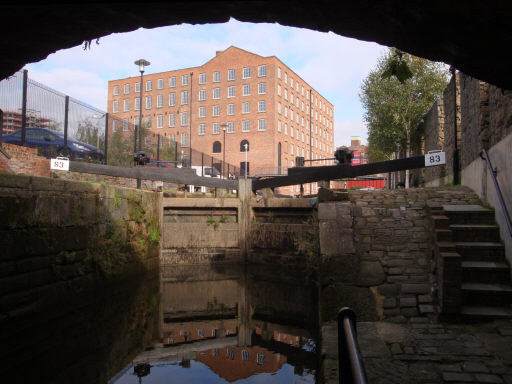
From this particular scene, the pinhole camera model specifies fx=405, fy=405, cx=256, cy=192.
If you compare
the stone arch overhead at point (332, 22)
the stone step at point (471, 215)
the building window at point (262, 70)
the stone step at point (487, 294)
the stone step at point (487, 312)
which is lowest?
the stone step at point (487, 312)

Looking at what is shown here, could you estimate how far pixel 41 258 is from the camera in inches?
295

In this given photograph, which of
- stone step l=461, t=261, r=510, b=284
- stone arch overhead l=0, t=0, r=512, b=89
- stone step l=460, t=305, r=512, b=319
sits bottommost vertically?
stone step l=460, t=305, r=512, b=319

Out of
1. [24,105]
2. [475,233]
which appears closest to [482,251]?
[475,233]

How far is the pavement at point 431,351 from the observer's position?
157 inches

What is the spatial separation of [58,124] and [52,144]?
750mm

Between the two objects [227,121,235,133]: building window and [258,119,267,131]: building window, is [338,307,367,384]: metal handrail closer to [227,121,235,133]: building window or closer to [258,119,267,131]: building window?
[258,119,267,131]: building window

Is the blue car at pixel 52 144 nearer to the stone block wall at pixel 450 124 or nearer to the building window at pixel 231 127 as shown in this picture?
the stone block wall at pixel 450 124

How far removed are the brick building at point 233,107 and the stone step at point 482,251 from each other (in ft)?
111

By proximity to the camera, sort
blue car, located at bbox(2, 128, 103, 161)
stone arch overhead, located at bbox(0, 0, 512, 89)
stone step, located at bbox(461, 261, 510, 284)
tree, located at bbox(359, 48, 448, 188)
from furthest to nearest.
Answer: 1. tree, located at bbox(359, 48, 448, 188)
2. blue car, located at bbox(2, 128, 103, 161)
3. stone step, located at bbox(461, 261, 510, 284)
4. stone arch overhead, located at bbox(0, 0, 512, 89)

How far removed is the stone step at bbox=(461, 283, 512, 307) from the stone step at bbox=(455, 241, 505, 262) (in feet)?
1.89

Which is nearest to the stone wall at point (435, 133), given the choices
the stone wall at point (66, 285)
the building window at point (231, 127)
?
the stone wall at point (66, 285)

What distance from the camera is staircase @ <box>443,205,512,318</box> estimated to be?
18.1 feet

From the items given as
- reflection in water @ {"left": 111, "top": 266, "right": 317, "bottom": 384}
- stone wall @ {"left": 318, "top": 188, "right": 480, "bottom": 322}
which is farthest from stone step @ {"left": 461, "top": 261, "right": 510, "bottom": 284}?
reflection in water @ {"left": 111, "top": 266, "right": 317, "bottom": 384}

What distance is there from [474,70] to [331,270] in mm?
4604
